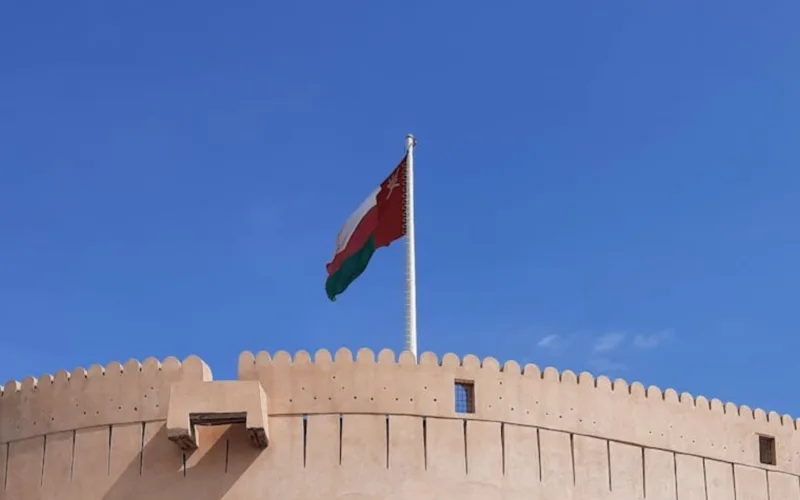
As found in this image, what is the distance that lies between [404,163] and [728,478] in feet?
23.8

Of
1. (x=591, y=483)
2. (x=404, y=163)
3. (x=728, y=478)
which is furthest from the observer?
(x=404, y=163)

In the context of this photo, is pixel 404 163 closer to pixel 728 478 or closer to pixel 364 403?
pixel 364 403

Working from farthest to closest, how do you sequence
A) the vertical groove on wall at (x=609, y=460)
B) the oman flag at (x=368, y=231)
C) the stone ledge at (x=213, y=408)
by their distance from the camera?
1. the oman flag at (x=368, y=231)
2. the vertical groove on wall at (x=609, y=460)
3. the stone ledge at (x=213, y=408)

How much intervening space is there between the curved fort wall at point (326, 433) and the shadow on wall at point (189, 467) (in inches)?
0.8

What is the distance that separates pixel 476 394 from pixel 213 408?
3735 millimetres

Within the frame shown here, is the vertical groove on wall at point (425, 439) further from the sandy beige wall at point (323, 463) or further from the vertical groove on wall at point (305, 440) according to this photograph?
the vertical groove on wall at point (305, 440)

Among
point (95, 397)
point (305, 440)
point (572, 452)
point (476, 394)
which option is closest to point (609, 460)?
point (572, 452)

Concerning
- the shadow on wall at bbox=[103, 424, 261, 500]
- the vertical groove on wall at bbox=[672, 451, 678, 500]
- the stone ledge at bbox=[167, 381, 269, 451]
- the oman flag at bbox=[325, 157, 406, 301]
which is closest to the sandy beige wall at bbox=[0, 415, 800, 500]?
the shadow on wall at bbox=[103, 424, 261, 500]

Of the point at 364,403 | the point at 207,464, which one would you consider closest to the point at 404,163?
the point at 364,403

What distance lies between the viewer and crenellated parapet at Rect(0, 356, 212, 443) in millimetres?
19078

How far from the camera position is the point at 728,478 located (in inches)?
822

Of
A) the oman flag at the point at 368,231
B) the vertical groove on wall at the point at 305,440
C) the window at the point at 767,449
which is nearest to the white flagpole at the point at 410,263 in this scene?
the oman flag at the point at 368,231

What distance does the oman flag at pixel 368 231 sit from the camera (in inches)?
891

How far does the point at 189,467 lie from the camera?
61.3ft
